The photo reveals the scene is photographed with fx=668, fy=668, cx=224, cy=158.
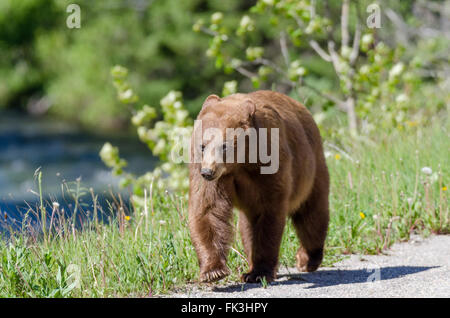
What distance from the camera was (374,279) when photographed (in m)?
4.66

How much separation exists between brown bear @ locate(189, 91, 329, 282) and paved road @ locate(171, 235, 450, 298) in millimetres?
175

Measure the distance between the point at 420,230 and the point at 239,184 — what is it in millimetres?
2296

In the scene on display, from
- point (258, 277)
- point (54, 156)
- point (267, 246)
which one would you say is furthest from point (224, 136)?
point (54, 156)

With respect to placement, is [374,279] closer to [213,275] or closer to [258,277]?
[258,277]

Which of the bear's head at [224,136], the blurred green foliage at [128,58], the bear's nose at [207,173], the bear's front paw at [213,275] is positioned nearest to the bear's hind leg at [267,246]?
the bear's front paw at [213,275]

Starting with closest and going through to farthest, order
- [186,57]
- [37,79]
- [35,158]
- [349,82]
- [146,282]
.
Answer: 1. [146,282]
2. [349,82]
3. [35,158]
4. [186,57]
5. [37,79]

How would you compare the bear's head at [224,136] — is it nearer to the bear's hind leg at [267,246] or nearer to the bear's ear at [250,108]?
the bear's ear at [250,108]

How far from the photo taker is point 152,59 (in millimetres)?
23344

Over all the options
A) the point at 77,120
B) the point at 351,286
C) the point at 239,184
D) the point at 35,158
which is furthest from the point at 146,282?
the point at 77,120

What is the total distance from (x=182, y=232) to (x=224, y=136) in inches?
46.9

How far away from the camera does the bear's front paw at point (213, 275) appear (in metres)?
4.23

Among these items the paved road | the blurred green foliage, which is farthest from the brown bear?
the blurred green foliage

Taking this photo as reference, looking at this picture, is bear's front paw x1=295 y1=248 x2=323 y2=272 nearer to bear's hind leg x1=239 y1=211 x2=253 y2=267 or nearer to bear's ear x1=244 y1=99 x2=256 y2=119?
bear's hind leg x1=239 y1=211 x2=253 y2=267

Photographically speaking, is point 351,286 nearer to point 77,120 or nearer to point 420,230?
point 420,230
